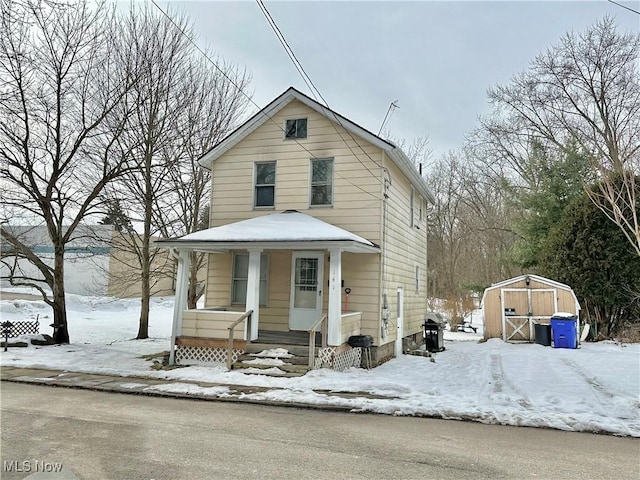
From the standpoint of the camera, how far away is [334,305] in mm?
9852

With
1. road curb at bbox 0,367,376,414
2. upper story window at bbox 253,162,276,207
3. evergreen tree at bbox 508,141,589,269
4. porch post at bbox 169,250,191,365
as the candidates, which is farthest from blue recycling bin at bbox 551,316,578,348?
porch post at bbox 169,250,191,365

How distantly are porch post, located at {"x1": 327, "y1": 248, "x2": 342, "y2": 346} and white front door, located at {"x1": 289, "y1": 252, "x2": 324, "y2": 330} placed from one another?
160 cm

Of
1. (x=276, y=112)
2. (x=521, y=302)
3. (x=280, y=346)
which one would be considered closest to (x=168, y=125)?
(x=276, y=112)

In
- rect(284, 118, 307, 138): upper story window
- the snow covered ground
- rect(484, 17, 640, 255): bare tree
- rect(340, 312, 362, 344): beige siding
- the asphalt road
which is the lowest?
the asphalt road

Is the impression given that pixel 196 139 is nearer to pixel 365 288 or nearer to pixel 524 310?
pixel 365 288

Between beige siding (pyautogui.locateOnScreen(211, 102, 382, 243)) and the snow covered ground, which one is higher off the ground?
beige siding (pyautogui.locateOnScreen(211, 102, 382, 243))

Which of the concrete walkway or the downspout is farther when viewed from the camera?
the downspout

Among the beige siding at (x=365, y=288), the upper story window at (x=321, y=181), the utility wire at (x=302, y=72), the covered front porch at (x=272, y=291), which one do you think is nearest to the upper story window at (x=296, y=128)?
the upper story window at (x=321, y=181)

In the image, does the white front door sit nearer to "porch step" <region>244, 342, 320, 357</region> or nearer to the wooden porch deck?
the wooden porch deck

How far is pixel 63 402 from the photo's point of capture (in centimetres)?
712

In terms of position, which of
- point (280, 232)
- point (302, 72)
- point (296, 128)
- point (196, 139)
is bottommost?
point (280, 232)

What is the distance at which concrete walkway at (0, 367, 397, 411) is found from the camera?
7.53 metres

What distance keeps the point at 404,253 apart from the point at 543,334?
626 cm

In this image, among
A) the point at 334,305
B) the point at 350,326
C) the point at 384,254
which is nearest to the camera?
the point at 334,305
